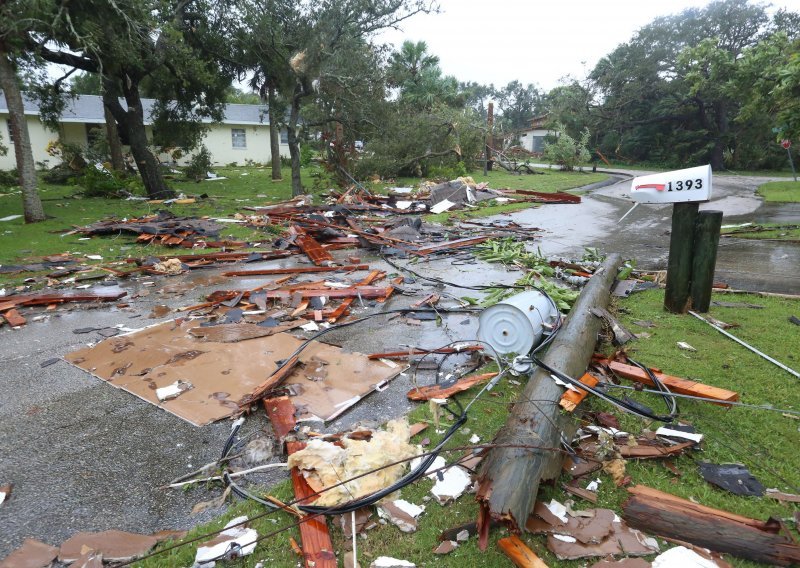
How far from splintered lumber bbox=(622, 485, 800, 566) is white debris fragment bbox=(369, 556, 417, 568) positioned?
117 cm

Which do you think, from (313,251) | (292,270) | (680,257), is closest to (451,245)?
(313,251)

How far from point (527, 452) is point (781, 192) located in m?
22.2

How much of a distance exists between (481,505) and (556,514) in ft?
1.54

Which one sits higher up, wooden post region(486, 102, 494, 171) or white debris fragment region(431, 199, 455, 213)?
wooden post region(486, 102, 494, 171)

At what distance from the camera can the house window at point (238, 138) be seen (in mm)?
37656

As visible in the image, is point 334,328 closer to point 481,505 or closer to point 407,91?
point 481,505

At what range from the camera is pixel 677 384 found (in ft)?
11.8

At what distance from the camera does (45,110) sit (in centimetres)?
1730

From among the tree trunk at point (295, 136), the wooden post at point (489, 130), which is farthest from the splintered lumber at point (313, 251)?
the wooden post at point (489, 130)

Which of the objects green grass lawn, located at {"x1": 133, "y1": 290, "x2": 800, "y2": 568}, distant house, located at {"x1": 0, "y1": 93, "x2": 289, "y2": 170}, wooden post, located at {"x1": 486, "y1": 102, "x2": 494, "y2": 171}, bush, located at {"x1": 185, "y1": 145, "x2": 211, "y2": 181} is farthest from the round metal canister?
distant house, located at {"x1": 0, "y1": 93, "x2": 289, "y2": 170}

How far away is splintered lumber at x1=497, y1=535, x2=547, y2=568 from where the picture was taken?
2.11 m

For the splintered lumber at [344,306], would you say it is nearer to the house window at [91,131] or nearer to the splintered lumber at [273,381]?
the splintered lumber at [273,381]

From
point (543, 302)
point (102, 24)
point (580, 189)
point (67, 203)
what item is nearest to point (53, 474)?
point (543, 302)

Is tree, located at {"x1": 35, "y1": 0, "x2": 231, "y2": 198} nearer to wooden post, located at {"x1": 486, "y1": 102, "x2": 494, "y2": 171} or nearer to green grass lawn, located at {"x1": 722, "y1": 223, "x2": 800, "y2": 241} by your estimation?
green grass lawn, located at {"x1": 722, "y1": 223, "x2": 800, "y2": 241}
